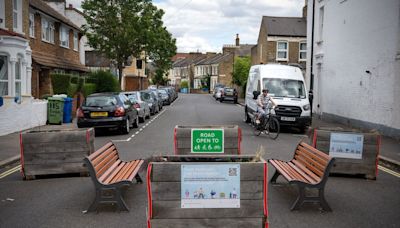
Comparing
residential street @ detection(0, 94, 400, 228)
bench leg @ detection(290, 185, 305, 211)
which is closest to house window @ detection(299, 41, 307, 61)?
residential street @ detection(0, 94, 400, 228)

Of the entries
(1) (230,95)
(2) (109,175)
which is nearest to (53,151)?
(2) (109,175)

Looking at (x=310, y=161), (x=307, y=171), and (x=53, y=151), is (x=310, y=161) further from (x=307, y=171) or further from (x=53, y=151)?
(x=53, y=151)

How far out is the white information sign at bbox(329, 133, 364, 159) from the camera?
918 centimetres

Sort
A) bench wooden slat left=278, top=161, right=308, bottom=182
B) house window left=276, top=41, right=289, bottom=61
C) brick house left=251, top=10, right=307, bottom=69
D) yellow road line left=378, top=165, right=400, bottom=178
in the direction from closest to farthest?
bench wooden slat left=278, top=161, right=308, bottom=182 < yellow road line left=378, top=165, right=400, bottom=178 < brick house left=251, top=10, right=307, bottom=69 < house window left=276, top=41, right=289, bottom=61

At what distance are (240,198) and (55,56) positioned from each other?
29.0 meters

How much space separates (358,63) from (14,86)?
15.3 m

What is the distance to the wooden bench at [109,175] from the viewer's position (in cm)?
656

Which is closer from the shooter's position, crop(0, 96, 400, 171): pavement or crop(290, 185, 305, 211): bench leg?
crop(290, 185, 305, 211): bench leg

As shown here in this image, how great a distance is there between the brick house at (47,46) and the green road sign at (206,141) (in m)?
19.5

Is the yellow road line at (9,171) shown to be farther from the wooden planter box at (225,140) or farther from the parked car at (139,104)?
the parked car at (139,104)

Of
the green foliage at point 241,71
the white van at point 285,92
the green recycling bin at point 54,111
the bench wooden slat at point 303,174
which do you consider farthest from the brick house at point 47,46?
the green foliage at point 241,71

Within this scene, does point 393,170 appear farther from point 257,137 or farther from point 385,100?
point 385,100

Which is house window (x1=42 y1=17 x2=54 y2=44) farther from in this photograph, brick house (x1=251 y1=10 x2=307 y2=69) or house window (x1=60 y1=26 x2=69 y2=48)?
brick house (x1=251 y1=10 x2=307 y2=69)

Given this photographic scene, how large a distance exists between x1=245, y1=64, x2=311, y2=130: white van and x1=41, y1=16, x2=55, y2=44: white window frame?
15.6m
